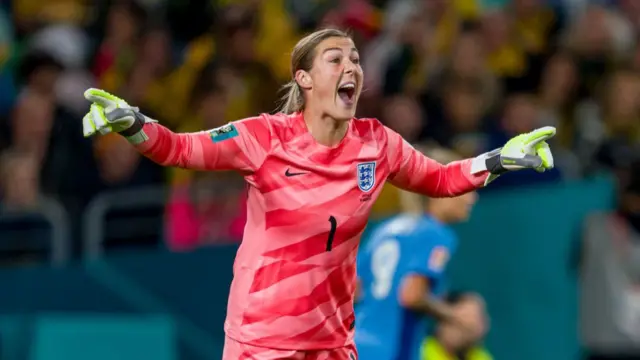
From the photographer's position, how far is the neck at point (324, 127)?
18.1 feet

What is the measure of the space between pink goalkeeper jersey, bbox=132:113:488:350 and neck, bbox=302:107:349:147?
0.10 feet

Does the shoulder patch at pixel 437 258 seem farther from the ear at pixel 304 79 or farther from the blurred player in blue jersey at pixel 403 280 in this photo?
the ear at pixel 304 79

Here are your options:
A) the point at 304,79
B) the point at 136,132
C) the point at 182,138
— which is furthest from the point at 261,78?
the point at 136,132

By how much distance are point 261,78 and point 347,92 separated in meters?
5.70

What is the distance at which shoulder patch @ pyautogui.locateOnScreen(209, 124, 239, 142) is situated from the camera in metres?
5.36

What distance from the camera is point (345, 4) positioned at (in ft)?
41.3

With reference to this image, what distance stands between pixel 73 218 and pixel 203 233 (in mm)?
912

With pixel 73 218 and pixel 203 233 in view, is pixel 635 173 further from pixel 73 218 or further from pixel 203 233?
pixel 73 218

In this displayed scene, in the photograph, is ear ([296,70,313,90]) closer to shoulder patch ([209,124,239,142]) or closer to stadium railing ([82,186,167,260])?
shoulder patch ([209,124,239,142])

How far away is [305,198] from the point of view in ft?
17.8

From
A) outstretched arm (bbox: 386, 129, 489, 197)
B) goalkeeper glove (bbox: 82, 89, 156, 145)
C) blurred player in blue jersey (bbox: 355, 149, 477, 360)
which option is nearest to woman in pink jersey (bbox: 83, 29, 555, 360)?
outstretched arm (bbox: 386, 129, 489, 197)

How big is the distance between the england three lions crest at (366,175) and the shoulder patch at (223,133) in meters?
0.49

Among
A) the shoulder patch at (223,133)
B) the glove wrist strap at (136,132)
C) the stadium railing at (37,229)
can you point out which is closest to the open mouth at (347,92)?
the shoulder patch at (223,133)

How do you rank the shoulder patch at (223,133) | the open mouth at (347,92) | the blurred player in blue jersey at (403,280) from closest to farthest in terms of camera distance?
the shoulder patch at (223,133), the open mouth at (347,92), the blurred player in blue jersey at (403,280)
